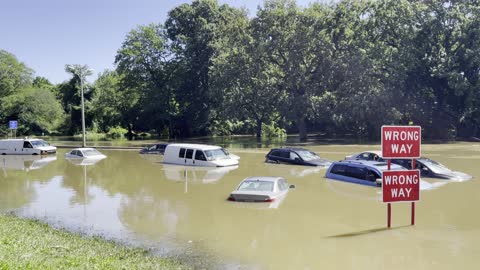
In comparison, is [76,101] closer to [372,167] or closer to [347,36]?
[347,36]

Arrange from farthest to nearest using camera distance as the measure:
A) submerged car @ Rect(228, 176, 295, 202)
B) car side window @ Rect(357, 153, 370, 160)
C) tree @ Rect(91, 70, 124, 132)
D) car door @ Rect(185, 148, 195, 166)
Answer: tree @ Rect(91, 70, 124, 132)
car door @ Rect(185, 148, 195, 166)
car side window @ Rect(357, 153, 370, 160)
submerged car @ Rect(228, 176, 295, 202)

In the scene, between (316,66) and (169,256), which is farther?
(316,66)

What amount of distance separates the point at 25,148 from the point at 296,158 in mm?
29210

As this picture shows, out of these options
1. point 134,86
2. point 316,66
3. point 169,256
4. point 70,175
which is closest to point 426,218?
point 169,256

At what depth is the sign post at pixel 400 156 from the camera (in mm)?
13805

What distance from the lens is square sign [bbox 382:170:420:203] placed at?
1383 centimetres

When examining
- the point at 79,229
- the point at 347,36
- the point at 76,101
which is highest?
the point at 347,36

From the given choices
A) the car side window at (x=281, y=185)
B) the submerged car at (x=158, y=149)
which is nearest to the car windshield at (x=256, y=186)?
the car side window at (x=281, y=185)

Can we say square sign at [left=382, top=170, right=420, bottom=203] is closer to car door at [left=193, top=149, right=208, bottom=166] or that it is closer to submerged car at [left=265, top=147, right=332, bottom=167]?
submerged car at [left=265, top=147, right=332, bottom=167]

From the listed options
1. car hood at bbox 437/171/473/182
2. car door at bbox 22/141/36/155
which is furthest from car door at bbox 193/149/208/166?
car door at bbox 22/141/36/155

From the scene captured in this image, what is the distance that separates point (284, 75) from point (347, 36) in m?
9.60

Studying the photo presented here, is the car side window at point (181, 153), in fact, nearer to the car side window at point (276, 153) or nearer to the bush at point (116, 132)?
the car side window at point (276, 153)

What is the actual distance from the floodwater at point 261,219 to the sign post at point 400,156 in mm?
1249

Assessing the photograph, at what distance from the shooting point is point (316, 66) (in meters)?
59.4
